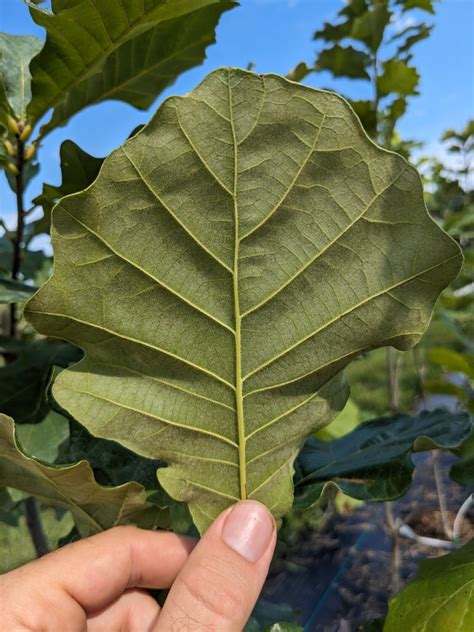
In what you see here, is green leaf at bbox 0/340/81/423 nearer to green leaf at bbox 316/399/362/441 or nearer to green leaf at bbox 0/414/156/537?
green leaf at bbox 0/414/156/537

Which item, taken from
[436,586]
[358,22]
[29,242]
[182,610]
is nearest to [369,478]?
[436,586]

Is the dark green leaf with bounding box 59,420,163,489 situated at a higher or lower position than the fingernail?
higher

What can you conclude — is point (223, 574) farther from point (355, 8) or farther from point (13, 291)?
point (355, 8)

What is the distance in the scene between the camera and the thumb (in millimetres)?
726

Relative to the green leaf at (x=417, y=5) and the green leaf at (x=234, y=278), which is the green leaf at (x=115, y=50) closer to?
the green leaf at (x=234, y=278)

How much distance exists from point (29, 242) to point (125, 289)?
1.11m

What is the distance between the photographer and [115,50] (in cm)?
105

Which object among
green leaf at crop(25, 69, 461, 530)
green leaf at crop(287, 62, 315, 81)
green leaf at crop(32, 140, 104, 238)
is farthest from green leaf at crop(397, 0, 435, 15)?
green leaf at crop(25, 69, 461, 530)

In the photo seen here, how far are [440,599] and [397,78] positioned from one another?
1.70 m

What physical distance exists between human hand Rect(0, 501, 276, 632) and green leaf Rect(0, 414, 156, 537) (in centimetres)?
3

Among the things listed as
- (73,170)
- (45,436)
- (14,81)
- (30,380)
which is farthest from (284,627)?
(14,81)

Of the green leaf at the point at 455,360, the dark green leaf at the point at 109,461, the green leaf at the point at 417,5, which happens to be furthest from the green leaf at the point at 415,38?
the dark green leaf at the point at 109,461

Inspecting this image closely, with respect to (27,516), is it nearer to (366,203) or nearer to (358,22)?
(366,203)

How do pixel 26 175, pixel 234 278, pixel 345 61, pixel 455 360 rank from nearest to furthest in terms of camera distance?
1. pixel 234 278
2. pixel 26 175
3. pixel 455 360
4. pixel 345 61
